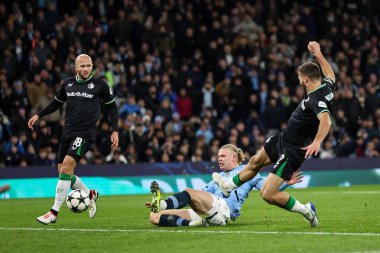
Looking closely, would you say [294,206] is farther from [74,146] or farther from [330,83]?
[74,146]

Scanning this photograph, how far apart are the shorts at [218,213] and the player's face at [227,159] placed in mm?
533

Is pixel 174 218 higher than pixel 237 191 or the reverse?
the reverse

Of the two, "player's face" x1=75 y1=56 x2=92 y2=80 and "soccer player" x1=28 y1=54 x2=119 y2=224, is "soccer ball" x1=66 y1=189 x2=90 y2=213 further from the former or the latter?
"player's face" x1=75 y1=56 x2=92 y2=80

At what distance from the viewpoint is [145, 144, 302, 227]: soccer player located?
11398 millimetres

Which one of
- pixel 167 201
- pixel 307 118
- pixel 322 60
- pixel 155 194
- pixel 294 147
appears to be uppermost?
pixel 322 60

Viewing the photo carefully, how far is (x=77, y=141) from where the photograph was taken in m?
13.5

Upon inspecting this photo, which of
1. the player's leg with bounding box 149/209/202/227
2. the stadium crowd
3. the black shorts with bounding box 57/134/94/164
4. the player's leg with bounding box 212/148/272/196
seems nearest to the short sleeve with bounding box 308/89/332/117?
the player's leg with bounding box 212/148/272/196

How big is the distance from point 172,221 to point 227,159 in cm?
113

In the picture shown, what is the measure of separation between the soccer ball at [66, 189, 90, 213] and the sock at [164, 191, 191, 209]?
2.04m

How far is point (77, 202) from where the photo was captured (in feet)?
42.7

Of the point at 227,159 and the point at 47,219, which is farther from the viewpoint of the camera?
the point at 47,219

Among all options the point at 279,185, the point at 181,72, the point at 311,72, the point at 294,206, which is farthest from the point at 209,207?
the point at 181,72

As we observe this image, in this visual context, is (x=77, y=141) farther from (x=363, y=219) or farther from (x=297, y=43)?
(x=297, y=43)

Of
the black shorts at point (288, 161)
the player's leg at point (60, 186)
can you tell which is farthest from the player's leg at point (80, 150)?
the black shorts at point (288, 161)
